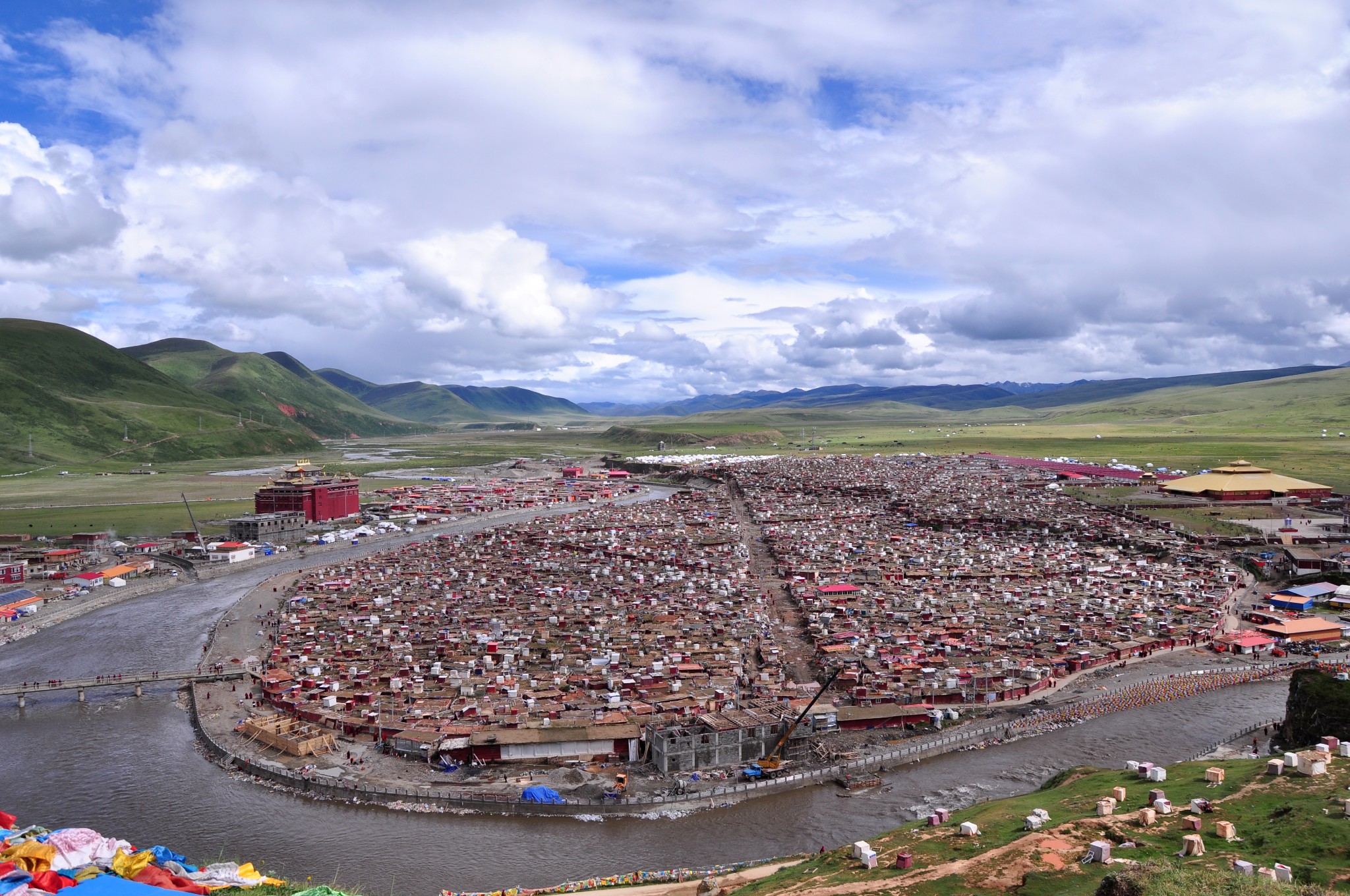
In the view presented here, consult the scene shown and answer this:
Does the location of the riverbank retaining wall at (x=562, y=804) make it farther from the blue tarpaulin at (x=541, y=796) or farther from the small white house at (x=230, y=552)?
the small white house at (x=230, y=552)

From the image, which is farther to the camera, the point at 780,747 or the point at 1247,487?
the point at 1247,487

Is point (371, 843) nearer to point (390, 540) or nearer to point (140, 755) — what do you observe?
point (140, 755)

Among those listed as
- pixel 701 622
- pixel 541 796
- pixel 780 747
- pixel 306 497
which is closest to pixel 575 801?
pixel 541 796

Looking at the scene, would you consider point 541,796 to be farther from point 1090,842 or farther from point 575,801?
point 1090,842

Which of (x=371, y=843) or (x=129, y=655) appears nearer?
(x=371, y=843)

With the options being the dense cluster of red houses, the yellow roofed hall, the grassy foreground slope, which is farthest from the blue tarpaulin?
the yellow roofed hall

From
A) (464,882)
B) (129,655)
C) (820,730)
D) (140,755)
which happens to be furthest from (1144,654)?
(129,655)
